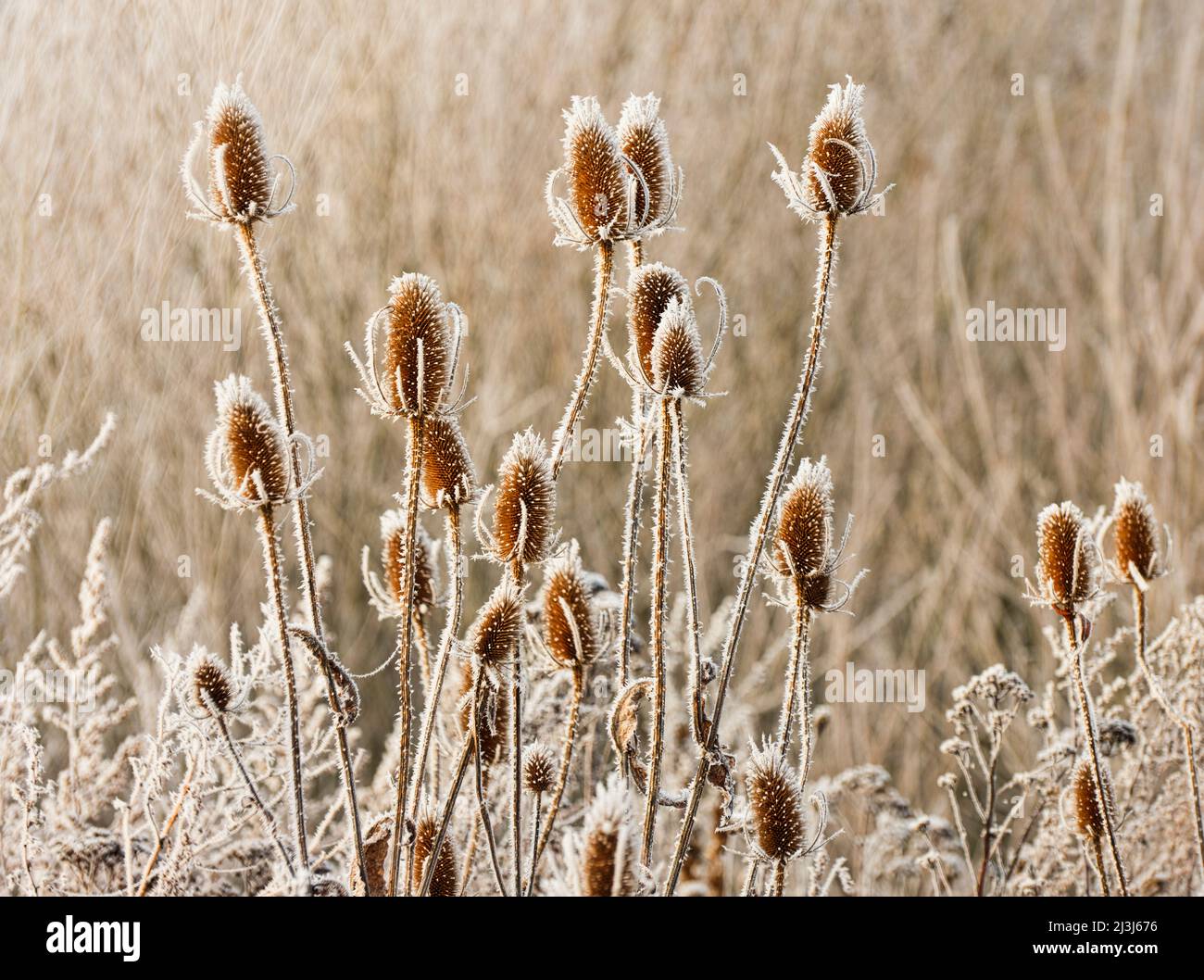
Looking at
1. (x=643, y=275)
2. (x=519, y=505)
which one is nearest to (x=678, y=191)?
(x=643, y=275)

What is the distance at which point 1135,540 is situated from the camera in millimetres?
1014

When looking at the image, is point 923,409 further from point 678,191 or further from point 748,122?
point 678,191

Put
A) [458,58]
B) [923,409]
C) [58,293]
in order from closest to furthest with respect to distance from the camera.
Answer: [58,293] → [458,58] → [923,409]

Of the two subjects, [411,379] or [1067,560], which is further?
[1067,560]

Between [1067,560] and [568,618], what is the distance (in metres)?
0.39

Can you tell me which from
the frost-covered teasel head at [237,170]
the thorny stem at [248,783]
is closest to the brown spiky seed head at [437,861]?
the thorny stem at [248,783]

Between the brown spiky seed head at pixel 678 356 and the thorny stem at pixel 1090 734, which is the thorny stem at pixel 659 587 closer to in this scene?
the brown spiky seed head at pixel 678 356

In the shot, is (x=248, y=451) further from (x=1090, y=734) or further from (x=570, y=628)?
(x=1090, y=734)

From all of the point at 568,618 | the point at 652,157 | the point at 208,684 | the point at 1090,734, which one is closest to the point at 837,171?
the point at 652,157

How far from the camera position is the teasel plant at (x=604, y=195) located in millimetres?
866

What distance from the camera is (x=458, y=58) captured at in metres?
2.38

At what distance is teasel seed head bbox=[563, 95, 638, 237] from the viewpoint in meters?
0.87
